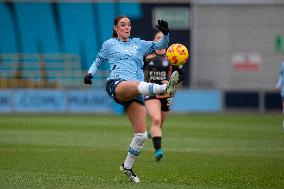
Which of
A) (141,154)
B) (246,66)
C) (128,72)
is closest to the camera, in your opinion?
(128,72)

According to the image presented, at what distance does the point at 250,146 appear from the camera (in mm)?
22844

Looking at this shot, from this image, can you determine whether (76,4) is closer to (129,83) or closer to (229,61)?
(229,61)

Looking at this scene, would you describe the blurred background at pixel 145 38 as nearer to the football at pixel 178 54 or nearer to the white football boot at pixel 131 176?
the white football boot at pixel 131 176

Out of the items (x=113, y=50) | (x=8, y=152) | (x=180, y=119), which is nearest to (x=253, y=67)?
(x=180, y=119)

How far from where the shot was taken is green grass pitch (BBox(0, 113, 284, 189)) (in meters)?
14.5

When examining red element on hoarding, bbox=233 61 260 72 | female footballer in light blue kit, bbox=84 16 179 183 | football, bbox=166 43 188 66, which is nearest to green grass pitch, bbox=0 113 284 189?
female footballer in light blue kit, bbox=84 16 179 183

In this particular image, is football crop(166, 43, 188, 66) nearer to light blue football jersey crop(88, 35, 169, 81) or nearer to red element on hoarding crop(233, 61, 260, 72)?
light blue football jersey crop(88, 35, 169, 81)

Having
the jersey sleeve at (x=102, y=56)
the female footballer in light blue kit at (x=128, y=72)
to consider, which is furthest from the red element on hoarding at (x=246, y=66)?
the jersey sleeve at (x=102, y=56)

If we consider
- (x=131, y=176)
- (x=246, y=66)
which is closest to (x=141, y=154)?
(x=131, y=176)

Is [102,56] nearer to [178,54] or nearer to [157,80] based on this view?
[178,54]

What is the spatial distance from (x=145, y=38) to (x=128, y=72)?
94.0ft

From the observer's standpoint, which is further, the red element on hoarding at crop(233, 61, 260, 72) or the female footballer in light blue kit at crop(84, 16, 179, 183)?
Answer: the red element on hoarding at crop(233, 61, 260, 72)

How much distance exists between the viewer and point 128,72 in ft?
47.3

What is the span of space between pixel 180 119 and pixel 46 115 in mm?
5774
